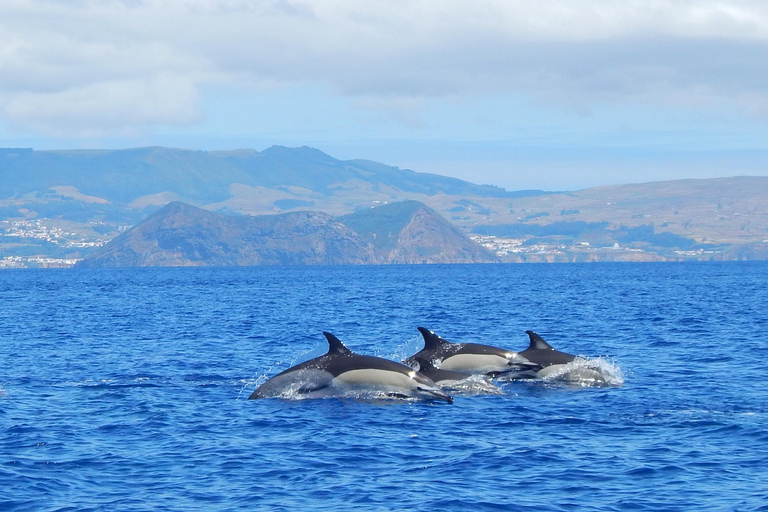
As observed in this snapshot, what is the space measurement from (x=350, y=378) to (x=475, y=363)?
765 cm

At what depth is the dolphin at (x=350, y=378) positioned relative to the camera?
31.5 m

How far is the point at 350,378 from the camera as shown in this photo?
3161 cm

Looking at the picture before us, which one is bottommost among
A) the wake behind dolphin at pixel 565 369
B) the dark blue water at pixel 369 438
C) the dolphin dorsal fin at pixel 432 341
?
the dark blue water at pixel 369 438

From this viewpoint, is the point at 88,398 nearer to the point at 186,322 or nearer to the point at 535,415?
the point at 535,415

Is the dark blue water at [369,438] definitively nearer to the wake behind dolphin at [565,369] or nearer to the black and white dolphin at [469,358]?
the wake behind dolphin at [565,369]

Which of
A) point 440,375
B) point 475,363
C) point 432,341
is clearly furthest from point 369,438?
point 432,341

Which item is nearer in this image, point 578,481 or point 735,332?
point 578,481

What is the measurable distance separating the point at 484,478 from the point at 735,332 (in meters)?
43.6

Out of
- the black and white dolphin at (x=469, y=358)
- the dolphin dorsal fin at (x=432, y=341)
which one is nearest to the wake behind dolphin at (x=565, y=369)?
the black and white dolphin at (x=469, y=358)

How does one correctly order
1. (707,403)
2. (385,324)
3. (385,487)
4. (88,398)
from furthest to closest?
(385,324) < (88,398) < (707,403) < (385,487)

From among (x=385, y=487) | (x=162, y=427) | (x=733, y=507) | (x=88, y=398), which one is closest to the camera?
(x=733, y=507)

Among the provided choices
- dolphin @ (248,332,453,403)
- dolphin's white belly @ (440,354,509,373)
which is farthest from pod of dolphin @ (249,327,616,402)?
dolphin's white belly @ (440,354,509,373)

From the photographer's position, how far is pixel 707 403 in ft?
104

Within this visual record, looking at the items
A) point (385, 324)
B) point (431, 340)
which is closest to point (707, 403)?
point (431, 340)
